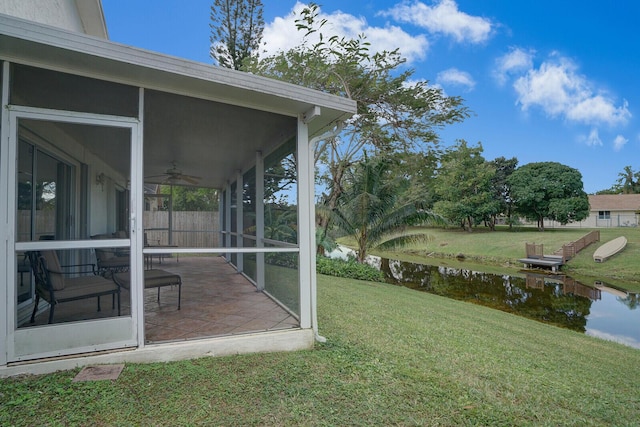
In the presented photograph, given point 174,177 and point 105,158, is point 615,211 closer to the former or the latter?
point 174,177

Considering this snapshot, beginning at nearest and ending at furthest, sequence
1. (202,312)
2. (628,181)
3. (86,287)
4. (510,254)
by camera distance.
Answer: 1. (86,287)
2. (202,312)
3. (510,254)
4. (628,181)

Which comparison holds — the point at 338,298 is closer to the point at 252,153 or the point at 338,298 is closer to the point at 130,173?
the point at 252,153

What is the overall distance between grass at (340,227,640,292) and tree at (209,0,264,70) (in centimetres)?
1175

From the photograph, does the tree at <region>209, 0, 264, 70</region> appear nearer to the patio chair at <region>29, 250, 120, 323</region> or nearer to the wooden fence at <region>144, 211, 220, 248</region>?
the wooden fence at <region>144, 211, 220, 248</region>

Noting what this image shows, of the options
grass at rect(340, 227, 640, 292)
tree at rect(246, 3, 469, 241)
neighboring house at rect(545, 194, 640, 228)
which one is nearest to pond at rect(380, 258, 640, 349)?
grass at rect(340, 227, 640, 292)

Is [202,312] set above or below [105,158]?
below

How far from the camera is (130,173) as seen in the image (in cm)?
342

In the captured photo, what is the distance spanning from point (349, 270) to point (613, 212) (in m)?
41.5

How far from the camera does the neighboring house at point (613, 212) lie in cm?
3828

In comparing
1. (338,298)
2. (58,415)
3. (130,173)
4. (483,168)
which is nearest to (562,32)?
(483,168)

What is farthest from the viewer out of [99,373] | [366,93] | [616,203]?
[616,203]

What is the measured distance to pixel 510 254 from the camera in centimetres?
2231

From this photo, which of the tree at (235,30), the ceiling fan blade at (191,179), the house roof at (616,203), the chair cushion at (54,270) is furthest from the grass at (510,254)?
the house roof at (616,203)

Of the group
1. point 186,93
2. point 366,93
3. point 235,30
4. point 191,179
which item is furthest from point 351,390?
point 235,30
